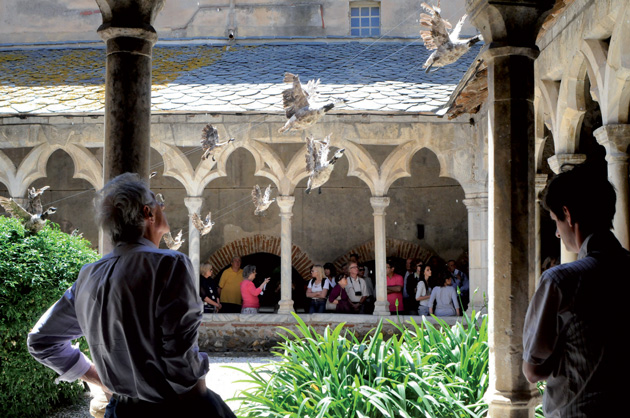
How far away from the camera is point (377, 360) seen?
172 inches

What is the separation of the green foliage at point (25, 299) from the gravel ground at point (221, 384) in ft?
1.06

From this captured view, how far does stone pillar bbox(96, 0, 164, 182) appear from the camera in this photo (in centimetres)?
338

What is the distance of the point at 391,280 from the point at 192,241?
2.77m

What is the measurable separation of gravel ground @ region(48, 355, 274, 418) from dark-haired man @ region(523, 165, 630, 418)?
8.47 feet

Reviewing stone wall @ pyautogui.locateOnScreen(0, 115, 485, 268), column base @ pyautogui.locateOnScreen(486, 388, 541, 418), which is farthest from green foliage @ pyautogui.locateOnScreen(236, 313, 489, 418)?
stone wall @ pyautogui.locateOnScreen(0, 115, 485, 268)

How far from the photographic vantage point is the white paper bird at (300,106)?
212 inches

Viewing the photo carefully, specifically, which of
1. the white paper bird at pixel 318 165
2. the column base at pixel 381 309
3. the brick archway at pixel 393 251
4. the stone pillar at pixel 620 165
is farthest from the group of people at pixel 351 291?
the stone pillar at pixel 620 165

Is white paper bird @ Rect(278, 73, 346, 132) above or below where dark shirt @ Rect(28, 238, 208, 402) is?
above

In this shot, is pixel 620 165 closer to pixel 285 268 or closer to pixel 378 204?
pixel 378 204

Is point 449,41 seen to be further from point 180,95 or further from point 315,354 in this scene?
point 180,95

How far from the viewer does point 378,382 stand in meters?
4.09

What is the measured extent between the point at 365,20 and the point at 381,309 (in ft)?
19.5

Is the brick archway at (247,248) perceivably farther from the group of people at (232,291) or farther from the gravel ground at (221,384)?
the gravel ground at (221,384)

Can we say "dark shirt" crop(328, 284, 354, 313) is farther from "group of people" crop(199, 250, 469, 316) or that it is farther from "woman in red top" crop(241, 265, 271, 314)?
"woman in red top" crop(241, 265, 271, 314)
